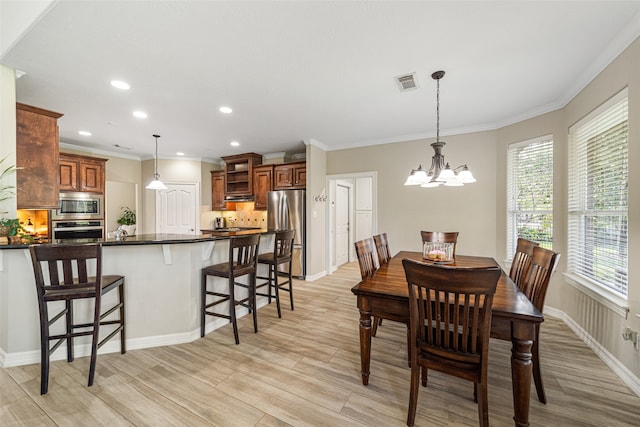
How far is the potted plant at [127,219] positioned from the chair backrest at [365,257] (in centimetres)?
569

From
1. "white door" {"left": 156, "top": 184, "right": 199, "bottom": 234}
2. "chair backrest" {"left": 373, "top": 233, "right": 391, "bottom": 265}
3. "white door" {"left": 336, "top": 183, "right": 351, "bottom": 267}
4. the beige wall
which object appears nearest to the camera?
"chair backrest" {"left": 373, "top": 233, "right": 391, "bottom": 265}

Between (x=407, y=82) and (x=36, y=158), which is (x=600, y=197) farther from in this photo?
(x=36, y=158)

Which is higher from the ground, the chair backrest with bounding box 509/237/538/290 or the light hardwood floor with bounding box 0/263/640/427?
the chair backrest with bounding box 509/237/538/290

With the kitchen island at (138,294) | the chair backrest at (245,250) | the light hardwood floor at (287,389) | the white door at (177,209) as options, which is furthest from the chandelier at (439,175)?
the white door at (177,209)

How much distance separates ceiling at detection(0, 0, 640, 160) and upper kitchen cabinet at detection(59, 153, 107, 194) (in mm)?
1248

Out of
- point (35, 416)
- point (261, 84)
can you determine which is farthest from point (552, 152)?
point (35, 416)

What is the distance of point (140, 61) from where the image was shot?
2.21 meters

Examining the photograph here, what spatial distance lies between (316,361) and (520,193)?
351 centimetres

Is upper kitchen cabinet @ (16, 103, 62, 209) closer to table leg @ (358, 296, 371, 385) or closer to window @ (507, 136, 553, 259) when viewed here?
table leg @ (358, 296, 371, 385)

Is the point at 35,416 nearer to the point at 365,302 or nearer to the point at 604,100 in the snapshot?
the point at 365,302

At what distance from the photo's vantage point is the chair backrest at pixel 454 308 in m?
1.30

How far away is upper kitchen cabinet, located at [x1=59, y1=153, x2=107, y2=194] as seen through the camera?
4.39m

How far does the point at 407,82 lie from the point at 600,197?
7.07ft

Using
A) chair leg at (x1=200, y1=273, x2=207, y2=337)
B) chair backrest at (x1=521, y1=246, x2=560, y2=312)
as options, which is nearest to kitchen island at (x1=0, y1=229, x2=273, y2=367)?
chair leg at (x1=200, y1=273, x2=207, y2=337)
